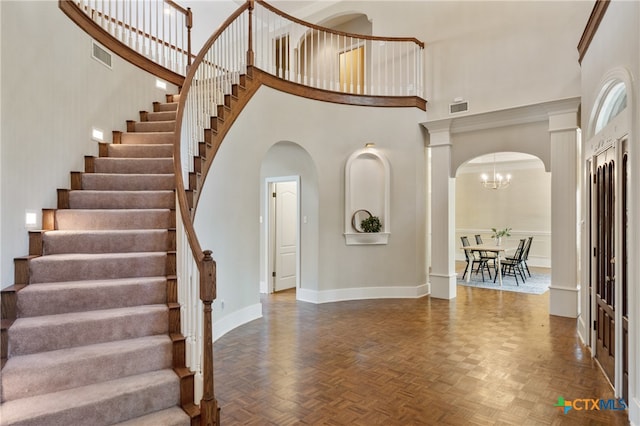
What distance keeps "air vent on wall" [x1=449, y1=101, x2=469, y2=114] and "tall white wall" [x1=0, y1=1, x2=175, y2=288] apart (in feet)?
17.0

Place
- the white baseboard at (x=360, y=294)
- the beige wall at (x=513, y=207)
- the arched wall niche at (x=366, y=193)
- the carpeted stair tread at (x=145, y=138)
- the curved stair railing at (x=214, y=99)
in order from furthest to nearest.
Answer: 1. the beige wall at (x=513, y=207)
2. the arched wall niche at (x=366, y=193)
3. the white baseboard at (x=360, y=294)
4. the carpeted stair tread at (x=145, y=138)
5. the curved stair railing at (x=214, y=99)

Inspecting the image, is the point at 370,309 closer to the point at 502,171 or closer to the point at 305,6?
the point at 305,6

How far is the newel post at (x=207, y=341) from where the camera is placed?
7.83 feet

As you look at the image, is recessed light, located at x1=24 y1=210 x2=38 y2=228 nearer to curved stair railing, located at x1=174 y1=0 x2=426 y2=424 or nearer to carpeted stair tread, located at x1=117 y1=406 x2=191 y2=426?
curved stair railing, located at x1=174 y1=0 x2=426 y2=424

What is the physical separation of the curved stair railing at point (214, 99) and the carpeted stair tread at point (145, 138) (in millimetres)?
772

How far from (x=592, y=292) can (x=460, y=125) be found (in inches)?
136

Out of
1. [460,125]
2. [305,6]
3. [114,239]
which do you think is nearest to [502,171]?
[460,125]

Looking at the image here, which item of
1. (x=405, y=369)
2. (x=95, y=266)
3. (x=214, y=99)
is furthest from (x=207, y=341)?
(x=214, y=99)

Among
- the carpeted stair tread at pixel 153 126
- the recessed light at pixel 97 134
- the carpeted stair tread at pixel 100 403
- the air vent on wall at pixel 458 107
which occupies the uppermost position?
the air vent on wall at pixel 458 107

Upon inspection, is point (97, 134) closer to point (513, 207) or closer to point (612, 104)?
point (612, 104)

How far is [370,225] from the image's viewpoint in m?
6.39

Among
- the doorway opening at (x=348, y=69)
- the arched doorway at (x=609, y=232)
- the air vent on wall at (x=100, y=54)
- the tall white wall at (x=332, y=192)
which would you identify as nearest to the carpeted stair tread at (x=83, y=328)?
the tall white wall at (x=332, y=192)

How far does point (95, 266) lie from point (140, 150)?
6.39ft

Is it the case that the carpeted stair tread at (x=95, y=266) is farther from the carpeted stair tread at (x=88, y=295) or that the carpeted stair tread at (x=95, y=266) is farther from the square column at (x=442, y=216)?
the square column at (x=442, y=216)
